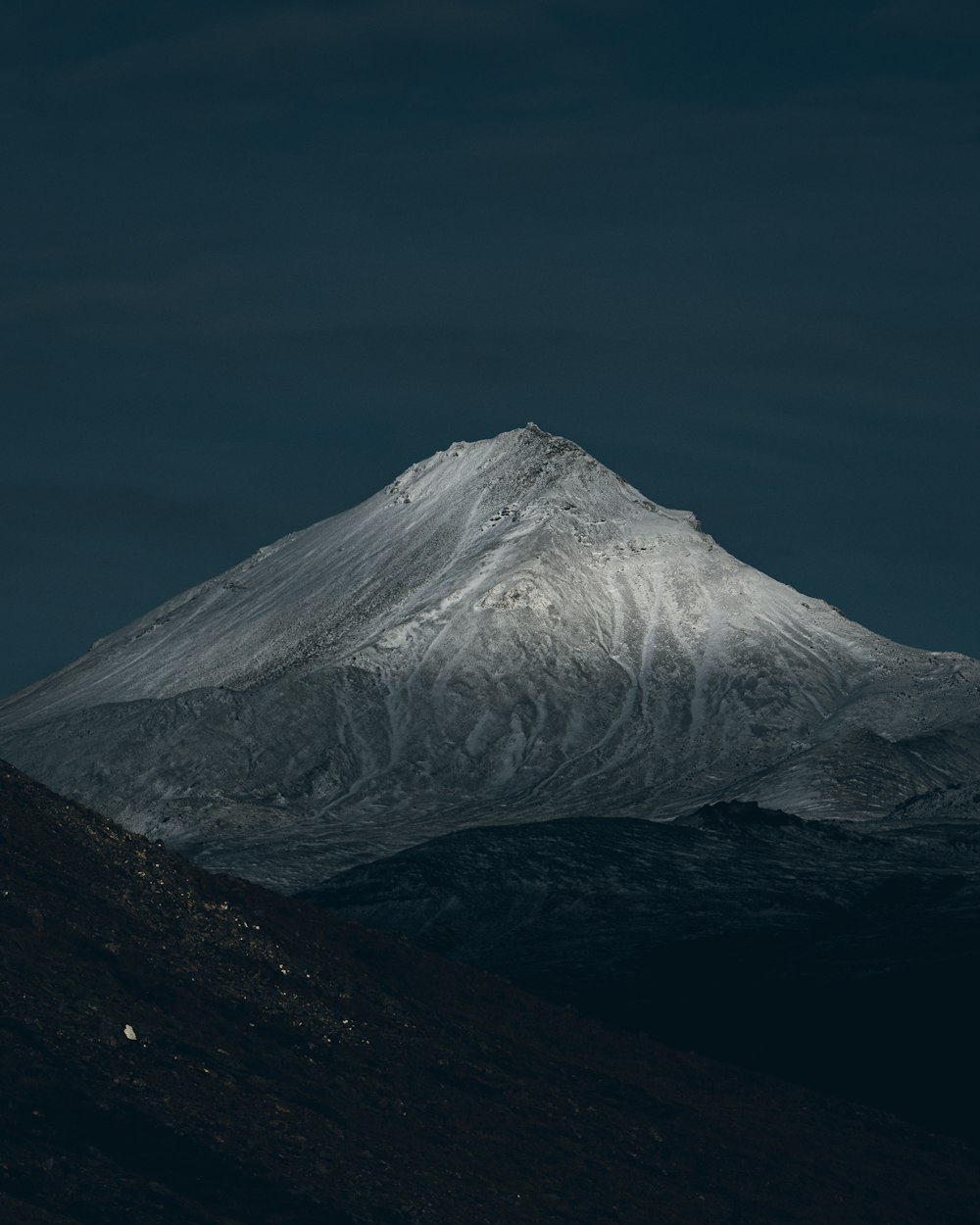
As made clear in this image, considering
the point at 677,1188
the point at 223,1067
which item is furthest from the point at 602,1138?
the point at 223,1067

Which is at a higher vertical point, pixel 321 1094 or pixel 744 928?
pixel 321 1094

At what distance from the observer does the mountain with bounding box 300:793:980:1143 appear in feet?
308

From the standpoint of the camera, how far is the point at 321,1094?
60.3m

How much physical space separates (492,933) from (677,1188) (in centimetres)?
6921

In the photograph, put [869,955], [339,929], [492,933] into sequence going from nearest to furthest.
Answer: [339,929], [869,955], [492,933]

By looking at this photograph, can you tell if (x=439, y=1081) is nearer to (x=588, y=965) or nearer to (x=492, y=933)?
(x=588, y=965)

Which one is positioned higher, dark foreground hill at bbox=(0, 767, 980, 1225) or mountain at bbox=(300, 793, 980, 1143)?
dark foreground hill at bbox=(0, 767, 980, 1225)

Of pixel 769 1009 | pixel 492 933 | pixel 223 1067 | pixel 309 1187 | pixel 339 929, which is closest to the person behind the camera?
pixel 309 1187

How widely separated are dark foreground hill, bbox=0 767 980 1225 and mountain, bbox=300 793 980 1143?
14.6m

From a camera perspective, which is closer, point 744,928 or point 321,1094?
point 321,1094

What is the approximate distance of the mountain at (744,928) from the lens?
308 ft

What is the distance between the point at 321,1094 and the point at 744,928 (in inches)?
2695

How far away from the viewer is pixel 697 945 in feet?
391

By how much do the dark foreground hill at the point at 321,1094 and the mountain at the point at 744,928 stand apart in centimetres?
1458
